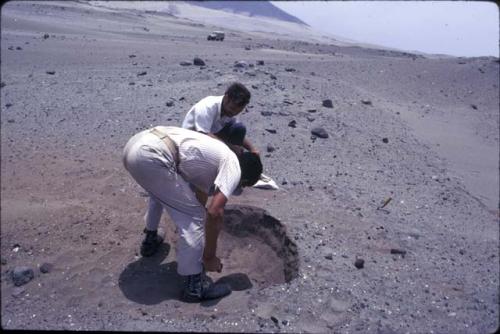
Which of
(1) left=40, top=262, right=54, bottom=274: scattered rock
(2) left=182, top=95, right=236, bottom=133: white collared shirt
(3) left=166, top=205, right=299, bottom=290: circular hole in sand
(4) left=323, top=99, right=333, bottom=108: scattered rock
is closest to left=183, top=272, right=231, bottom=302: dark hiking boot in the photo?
(3) left=166, top=205, right=299, bottom=290: circular hole in sand

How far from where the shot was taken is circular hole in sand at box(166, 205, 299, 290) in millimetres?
4223

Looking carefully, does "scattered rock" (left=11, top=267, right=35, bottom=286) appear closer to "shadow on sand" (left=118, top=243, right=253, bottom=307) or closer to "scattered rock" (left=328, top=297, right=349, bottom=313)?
"shadow on sand" (left=118, top=243, right=253, bottom=307)

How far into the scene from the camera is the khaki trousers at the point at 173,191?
3520 mm

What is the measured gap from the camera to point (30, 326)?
122 inches

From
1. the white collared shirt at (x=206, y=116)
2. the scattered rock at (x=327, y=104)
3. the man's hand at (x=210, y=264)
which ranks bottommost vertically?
the man's hand at (x=210, y=264)

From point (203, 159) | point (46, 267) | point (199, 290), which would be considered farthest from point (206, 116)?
point (46, 267)

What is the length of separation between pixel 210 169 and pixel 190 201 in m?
0.29

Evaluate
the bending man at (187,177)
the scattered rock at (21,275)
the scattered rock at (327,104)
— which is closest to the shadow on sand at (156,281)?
the bending man at (187,177)

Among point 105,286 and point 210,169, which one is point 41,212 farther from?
point 210,169

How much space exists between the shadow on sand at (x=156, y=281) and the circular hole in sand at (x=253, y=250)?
0.06ft

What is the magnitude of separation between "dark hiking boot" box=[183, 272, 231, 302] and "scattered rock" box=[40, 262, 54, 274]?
40.4 inches

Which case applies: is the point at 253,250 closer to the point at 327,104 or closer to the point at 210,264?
the point at 210,264

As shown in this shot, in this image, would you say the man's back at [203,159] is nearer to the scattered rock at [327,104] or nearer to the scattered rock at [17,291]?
the scattered rock at [17,291]

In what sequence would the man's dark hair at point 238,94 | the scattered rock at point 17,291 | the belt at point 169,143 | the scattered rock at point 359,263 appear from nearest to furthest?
the scattered rock at point 17,291 < the belt at point 169,143 < the man's dark hair at point 238,94 < the scattered rock at point 359,263
